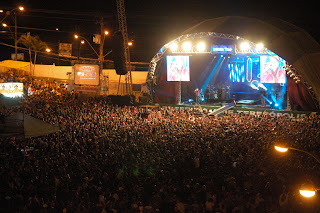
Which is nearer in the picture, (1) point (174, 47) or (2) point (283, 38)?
(2) point (283, 38)

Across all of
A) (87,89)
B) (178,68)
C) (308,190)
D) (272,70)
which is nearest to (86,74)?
(87,89)

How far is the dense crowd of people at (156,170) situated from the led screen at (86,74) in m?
10.4

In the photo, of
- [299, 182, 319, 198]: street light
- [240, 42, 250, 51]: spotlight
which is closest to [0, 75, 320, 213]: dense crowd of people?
[299, 182, 319, 198]: street light

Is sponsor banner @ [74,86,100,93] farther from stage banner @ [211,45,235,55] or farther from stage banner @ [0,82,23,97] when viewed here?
stage banner @ [211,45,235,55]

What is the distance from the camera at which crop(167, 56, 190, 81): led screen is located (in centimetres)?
2378

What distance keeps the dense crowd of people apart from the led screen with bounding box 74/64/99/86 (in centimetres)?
1039

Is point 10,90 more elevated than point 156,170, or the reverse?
point 10,90

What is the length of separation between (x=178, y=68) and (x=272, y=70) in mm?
7123

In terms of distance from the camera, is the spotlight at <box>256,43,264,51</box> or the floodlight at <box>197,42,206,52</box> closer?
the spotlight at <box>256,43,264,51</box>

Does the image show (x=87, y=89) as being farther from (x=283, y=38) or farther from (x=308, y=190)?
(x=308, y=190)

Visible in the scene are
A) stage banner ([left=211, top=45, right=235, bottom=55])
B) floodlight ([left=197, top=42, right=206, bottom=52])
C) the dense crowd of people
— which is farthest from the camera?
floodlight ([left=197, top=42, right=206, bottom=52])

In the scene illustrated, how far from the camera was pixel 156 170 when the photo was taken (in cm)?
767

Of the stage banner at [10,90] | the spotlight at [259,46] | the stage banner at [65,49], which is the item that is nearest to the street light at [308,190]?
the spotlight at [259,46]

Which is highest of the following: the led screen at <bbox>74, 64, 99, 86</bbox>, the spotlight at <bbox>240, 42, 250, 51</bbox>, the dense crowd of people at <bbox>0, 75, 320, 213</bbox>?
the spotlight at <bbox>240, 42, 250, 51</bbox>
